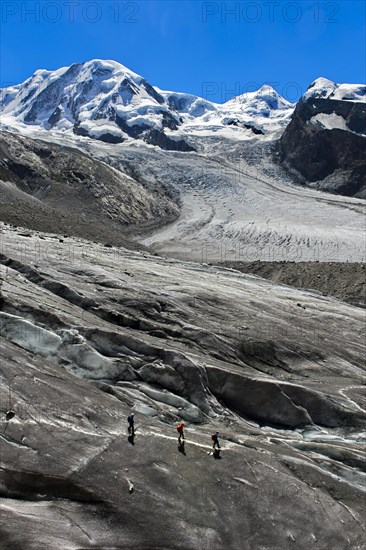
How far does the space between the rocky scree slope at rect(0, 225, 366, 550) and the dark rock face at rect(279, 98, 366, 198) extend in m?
109

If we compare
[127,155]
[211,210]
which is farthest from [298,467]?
[127,155]

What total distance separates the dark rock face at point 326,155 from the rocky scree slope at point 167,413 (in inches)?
4292

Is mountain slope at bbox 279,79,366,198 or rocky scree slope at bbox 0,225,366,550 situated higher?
mountain slope at bbox 279,79,366,198

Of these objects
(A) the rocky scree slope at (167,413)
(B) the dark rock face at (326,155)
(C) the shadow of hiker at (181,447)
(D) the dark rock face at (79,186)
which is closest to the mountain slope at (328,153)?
(B) the dark rock face at (326,155)

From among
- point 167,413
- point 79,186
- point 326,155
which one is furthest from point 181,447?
point 326,155

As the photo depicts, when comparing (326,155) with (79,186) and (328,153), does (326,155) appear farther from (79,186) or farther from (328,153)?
(79,186)

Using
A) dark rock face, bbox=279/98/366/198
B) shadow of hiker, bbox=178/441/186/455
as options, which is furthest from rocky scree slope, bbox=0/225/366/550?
dark rock face, bbox=279/98/366/198

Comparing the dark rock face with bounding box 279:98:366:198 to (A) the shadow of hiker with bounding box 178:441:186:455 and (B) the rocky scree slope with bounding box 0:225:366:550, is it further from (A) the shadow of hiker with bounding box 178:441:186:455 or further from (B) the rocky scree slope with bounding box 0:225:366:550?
(A) the shadow of hiker with bounding box 178:441:186:455

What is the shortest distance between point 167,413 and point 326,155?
13364 centimetres

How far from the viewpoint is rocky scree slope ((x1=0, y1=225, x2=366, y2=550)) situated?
1422 centimetres

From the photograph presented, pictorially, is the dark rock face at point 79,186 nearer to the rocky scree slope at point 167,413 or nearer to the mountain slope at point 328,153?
the mountain slope at point 328,153

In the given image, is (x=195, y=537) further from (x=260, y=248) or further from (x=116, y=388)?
(x=260, y=248)

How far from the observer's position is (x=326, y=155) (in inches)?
5625

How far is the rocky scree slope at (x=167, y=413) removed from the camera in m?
14.2
